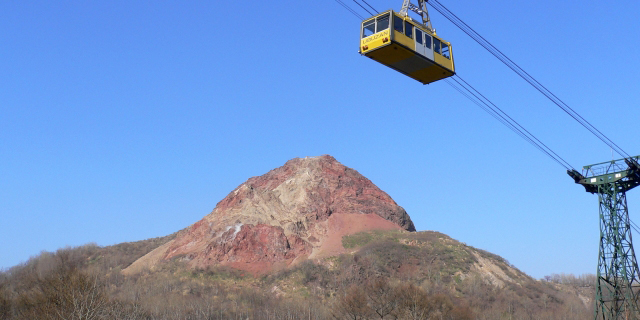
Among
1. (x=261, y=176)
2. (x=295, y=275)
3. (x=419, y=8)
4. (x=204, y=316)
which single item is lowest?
(x=204, y=316)

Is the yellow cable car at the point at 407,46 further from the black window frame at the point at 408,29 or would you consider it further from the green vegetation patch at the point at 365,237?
the green vegetation patch at the point at 365,237

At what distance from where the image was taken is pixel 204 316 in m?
66.5

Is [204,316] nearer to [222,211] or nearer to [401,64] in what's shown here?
[222,211]

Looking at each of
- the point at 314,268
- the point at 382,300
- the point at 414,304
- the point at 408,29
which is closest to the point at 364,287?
the point at 382,300

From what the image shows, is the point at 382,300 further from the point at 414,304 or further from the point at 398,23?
the point at 398,23

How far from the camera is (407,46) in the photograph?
76.9 feet

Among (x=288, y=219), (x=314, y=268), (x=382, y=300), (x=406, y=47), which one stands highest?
(x=288, y=219)

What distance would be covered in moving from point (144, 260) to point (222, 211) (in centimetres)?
1641

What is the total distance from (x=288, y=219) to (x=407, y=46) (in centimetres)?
8284

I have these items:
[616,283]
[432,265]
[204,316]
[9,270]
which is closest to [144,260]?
[9,270]

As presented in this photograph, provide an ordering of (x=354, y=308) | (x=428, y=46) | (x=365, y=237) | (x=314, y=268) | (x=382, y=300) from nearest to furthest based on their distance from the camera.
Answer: (x=428, y=46)
(x=354, y=308)
(x=382, y=300)
(x=314, y=268)
(x=365, y=237)

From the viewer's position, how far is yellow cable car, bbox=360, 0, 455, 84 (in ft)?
76.4

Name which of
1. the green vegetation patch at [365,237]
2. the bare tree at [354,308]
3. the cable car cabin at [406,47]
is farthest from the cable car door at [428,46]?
the green vegetation patch at [365,237]

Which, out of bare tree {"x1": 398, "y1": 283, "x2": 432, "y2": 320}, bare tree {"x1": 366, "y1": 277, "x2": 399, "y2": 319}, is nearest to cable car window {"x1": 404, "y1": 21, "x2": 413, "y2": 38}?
bare tree {"x1": 398, "y1": 283, "x2": 432, "y2": 320}
